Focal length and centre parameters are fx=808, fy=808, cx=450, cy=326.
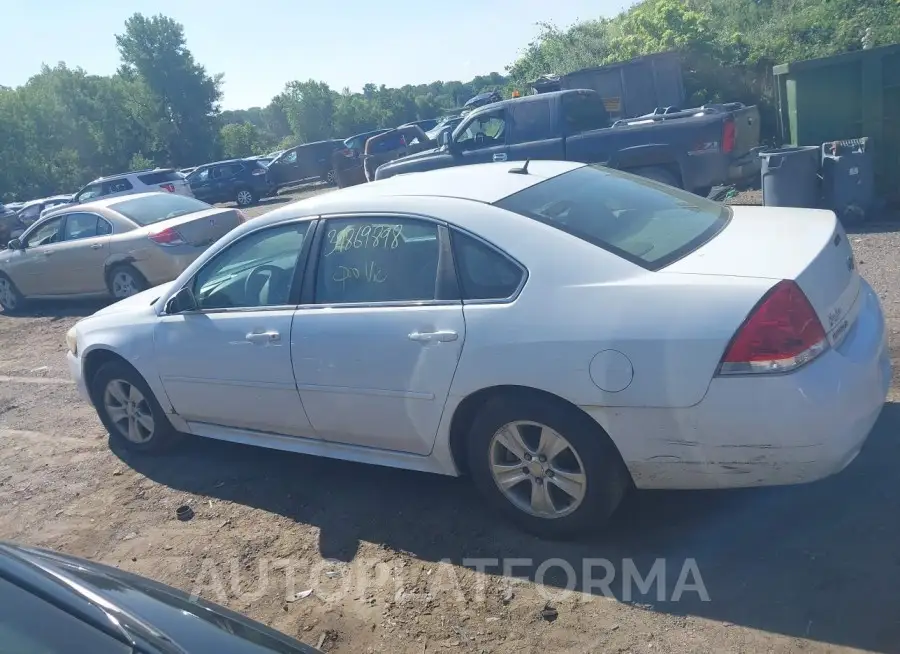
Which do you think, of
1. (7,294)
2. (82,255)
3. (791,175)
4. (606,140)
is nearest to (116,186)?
(7,294)

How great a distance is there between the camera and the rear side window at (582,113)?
11922 millimetres

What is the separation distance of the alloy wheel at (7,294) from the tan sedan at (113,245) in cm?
25

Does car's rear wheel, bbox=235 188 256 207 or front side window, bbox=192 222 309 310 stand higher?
front side window, bbox=192 222 309 310

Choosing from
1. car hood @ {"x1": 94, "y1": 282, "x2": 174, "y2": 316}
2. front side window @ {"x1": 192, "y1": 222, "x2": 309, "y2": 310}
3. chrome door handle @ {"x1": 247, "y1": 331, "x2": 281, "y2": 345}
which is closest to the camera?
chrome door handle @ {"x1": 247, "y1": 331, "x2": 281, "y2": 345}

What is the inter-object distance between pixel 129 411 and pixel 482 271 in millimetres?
2962

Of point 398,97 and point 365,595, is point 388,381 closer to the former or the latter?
point 365,595

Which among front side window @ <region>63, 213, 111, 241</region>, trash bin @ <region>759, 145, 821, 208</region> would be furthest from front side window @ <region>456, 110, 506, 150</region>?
front side window @ <region>63, 213, 111, 241</region>

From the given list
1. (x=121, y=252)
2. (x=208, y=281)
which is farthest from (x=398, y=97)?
(x=208, y=281)

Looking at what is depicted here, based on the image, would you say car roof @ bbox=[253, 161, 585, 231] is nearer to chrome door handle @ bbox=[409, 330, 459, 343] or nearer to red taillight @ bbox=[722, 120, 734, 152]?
chrome door handle @ bbox=[409, 330, 459, 343]

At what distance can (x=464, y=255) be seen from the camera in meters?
3.82

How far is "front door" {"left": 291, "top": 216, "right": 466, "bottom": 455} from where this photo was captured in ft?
12.5

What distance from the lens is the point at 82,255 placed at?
10742 mm

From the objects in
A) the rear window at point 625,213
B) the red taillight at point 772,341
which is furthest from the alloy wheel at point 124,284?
the red taillight at point 772,341

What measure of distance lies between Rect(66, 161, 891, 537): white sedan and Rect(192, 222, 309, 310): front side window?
0.04ft
